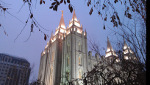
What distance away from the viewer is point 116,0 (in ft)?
14.5

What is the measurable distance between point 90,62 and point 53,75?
32.7 ft

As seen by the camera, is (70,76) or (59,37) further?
(59,37)

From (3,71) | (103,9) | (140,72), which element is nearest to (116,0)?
(103,9)

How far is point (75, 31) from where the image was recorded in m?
32.2

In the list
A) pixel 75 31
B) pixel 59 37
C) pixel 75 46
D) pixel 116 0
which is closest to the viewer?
pixel 116 0

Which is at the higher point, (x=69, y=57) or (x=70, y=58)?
(x=69, y=57)

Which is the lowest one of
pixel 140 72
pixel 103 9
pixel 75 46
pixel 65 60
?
pixel 140 72

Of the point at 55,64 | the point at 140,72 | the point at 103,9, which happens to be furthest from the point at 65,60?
the point at 103,9

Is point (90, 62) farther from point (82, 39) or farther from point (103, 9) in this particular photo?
point (103, 9)

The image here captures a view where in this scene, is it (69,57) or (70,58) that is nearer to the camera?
→ (70,58)

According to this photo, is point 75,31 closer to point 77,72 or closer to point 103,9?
point 77,72

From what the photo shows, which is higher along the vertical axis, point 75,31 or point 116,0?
point 75,31

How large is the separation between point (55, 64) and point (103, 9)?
28969 mm

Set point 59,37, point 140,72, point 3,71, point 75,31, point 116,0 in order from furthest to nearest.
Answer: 1. point 3,71
2. point 59,37
3. point 75,31
4. point 140,72
5. point 116,0
